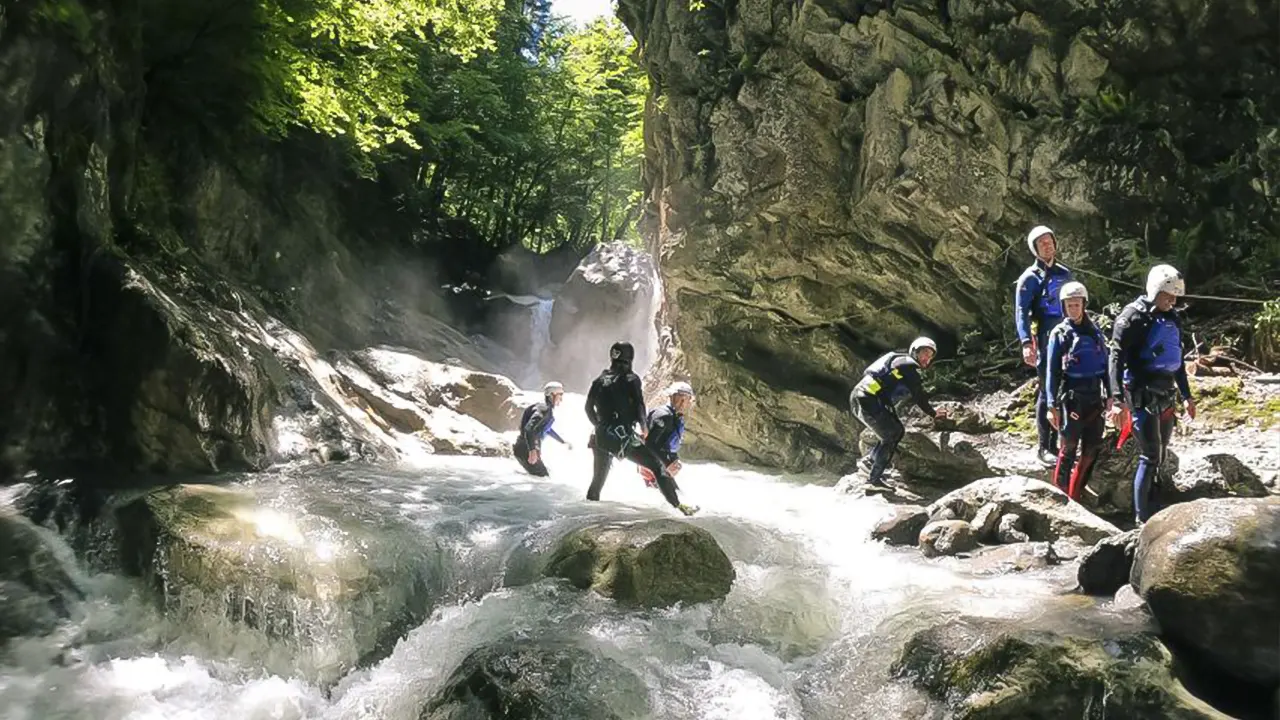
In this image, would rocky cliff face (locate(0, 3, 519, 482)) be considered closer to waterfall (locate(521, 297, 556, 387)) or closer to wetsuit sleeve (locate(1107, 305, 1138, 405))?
wetsuit sleeve (locate(1107, 305, 1138, 405))

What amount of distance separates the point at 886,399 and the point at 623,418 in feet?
12.4

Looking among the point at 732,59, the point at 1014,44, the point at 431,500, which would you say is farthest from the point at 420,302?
the point at 1014,44

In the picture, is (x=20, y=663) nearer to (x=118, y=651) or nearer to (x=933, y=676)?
(x=118, y=651)

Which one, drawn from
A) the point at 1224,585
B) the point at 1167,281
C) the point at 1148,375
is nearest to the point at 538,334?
the point at 1148,375

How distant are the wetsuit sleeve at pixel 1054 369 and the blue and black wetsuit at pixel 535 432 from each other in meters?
7.23

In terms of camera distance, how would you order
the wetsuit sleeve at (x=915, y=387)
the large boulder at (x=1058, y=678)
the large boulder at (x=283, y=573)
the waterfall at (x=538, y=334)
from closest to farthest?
the large boulder at (x=1058, y=678) → the large boulder at (x=283, y=573) → the wetsuit sleeve at (x=915, y=387) → the waterfall at (x=538, y=334)

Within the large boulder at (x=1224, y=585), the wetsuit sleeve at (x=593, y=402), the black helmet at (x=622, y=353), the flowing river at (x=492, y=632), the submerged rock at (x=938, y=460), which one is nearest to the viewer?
the large boulder at (x=1224, y=585)

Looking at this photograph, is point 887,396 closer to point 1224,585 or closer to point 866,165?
point 866,165

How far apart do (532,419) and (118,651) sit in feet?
23.5

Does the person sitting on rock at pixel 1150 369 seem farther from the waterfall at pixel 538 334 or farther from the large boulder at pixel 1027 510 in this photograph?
the waterfall at pixel 538 334

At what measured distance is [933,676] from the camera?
507 cm

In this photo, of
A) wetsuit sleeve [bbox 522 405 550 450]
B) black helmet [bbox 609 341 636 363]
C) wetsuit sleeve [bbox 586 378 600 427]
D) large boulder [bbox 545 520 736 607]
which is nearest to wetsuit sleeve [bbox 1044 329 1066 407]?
large boulder [bbox 545 520 736 607]

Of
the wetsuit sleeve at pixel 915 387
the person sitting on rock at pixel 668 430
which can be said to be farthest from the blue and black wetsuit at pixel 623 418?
the wetsuit sleeve at pixel 915 387

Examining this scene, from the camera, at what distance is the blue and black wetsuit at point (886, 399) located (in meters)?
10.7
